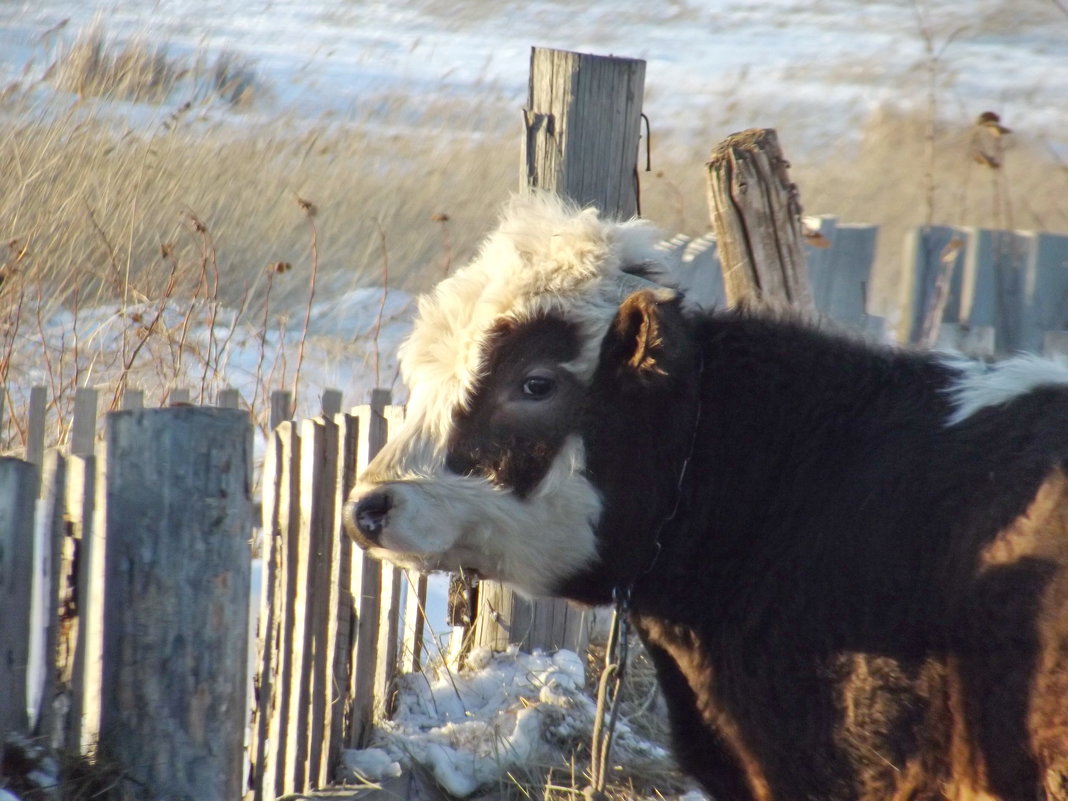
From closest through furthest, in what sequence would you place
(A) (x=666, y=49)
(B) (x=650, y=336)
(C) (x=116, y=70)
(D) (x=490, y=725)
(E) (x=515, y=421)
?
1. (B) (x=650, y=336)
2. (E) (x=515, y=421)
3. (D) (x=490, y=725)
4. (C) (x=116, y=70)
5. (A) (x=666, y=49)

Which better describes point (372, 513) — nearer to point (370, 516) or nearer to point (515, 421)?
point (370, 516)

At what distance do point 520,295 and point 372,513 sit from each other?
27.9 inches

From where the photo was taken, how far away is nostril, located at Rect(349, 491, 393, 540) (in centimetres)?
291

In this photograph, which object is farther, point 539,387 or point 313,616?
point 313,616

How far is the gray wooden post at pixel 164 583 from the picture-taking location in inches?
128

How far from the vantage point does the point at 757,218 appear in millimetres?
4516

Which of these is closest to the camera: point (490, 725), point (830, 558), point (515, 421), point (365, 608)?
point (830, 558)

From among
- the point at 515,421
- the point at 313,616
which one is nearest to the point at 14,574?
the point at 313,616

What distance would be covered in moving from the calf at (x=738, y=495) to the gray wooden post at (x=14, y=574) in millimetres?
900

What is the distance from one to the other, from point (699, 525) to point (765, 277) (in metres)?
1.84

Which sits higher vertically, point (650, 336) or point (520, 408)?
point (650, 336)

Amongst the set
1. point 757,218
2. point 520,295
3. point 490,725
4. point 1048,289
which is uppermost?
point 1048,289

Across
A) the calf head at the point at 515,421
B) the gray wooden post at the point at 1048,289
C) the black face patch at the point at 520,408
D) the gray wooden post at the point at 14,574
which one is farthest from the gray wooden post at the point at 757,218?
the gray wooden post at the point at 1048,289

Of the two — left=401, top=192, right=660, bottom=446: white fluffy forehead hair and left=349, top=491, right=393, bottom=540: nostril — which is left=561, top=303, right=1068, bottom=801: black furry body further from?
left=349, top=491, right=393, bottom=540: nostril
